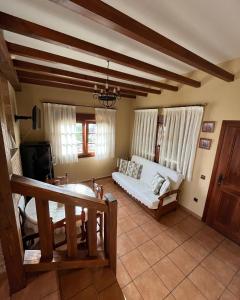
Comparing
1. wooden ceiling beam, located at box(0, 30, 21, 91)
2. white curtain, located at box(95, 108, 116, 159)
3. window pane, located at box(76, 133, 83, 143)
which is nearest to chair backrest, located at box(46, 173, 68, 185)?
window pane, located at box(76, 133, 83, 143)

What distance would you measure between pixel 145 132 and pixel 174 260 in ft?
9.48

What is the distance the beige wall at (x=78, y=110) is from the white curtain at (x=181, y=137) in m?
1.58

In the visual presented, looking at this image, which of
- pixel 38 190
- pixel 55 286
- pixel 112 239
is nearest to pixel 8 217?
pixel 38 190

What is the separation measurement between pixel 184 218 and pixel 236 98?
238 cm

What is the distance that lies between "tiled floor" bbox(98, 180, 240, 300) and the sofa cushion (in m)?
0.35

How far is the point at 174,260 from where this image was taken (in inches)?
80.8

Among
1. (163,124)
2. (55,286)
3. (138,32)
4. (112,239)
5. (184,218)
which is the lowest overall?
(184,218)

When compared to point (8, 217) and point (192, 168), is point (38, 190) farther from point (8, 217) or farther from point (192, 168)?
point (192, 168)

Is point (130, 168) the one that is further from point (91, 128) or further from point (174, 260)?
point (174, 260)

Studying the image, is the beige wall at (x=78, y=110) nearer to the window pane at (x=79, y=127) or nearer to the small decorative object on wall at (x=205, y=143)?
the window pane at (x=79, y=127)

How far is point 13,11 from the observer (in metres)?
1.27

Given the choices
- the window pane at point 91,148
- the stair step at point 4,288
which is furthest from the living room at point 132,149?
the window pane at point 91,148

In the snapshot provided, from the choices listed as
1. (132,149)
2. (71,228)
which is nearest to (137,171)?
(132,149)

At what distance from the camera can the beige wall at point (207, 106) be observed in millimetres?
2322
